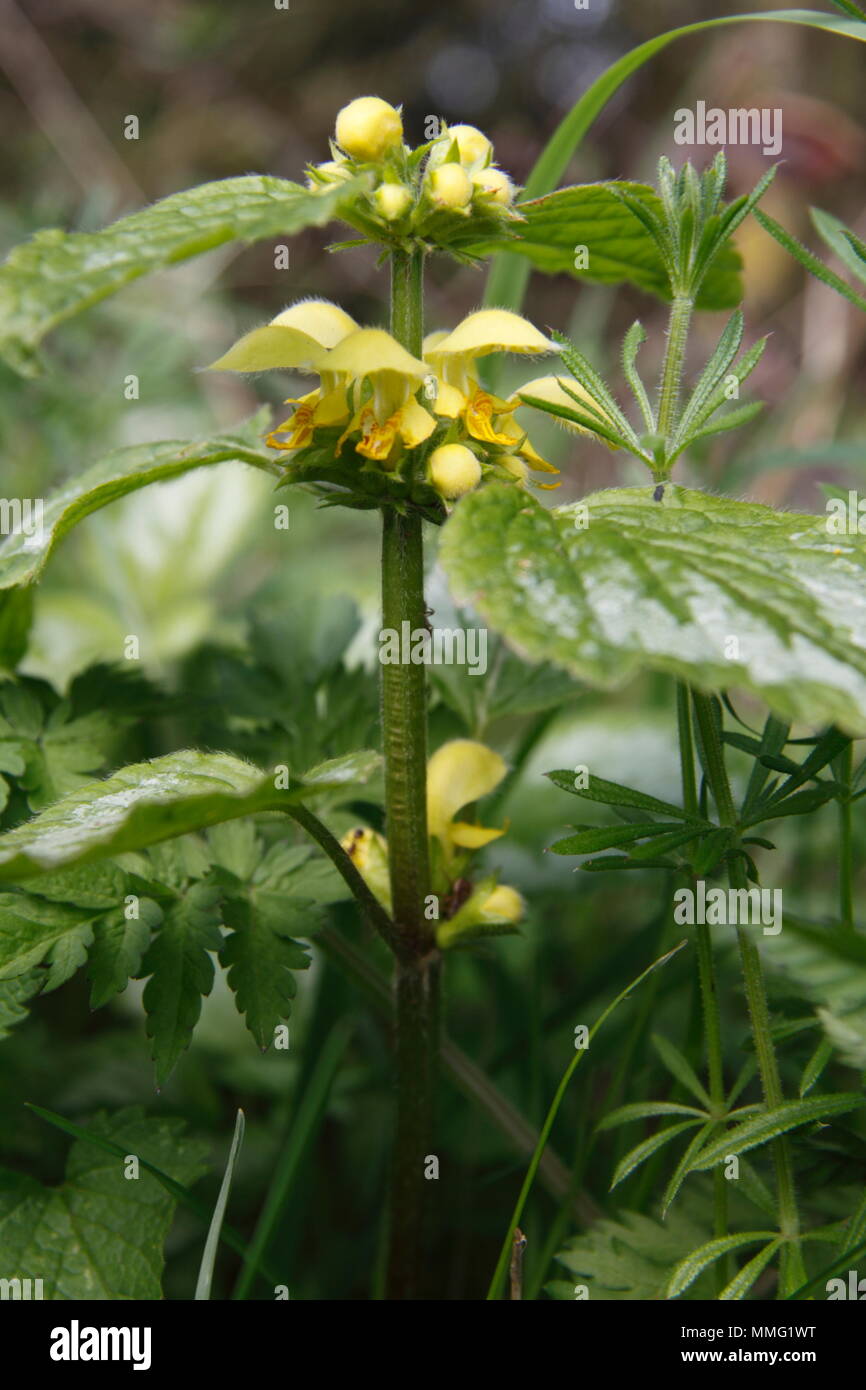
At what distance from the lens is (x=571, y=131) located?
1291 mm

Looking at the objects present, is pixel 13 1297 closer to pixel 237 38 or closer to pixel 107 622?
pixel 107 622

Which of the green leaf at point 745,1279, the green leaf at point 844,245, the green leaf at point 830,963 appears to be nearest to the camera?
the green leaf at point 830,963

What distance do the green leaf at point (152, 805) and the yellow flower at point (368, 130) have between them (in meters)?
0.44

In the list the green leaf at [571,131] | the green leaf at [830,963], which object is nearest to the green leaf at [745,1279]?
the green leaf at [830,963]

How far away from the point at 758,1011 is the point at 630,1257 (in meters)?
0.24

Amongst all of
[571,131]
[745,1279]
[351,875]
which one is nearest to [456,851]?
[351,875]

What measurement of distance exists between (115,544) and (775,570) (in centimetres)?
169

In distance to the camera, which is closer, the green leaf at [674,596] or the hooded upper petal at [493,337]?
the green leaf at [674,596]

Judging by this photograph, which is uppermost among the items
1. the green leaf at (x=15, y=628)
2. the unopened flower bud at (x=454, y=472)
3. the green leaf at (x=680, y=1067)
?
the green leaf at (x=15, y=628)

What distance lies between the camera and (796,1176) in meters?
0.93

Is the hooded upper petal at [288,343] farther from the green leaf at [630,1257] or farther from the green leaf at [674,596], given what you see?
the green leaf at [630,1257]

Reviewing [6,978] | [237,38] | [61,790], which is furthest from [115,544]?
[237,38]

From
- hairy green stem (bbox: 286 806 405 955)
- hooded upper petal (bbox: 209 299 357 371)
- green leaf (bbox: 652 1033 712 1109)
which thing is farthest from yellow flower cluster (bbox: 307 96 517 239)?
green leaf (bbox: 652 1033 712 1109)

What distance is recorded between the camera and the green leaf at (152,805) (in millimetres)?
646
